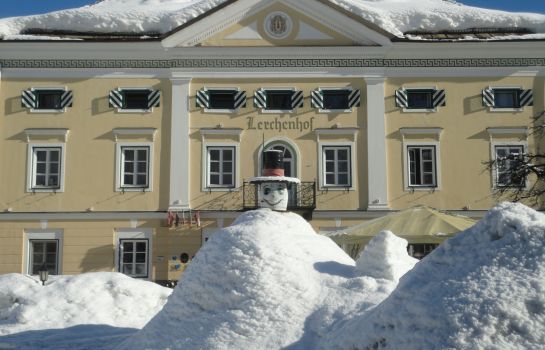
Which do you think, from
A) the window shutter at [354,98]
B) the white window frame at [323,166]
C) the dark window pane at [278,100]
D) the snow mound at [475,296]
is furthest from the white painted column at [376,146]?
the snow mound at [475,296]

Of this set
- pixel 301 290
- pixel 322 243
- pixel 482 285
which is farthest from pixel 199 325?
pixel 482 285

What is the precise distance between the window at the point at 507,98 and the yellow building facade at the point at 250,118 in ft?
0.10

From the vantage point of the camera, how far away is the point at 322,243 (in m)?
4.88

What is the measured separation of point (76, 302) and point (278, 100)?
16373 mm

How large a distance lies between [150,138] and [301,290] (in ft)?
59.9

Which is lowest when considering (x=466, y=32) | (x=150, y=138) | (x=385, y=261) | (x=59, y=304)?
(x=59, y=304)

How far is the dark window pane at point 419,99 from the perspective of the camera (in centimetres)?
2212

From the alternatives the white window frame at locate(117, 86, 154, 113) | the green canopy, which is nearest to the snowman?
the green canopy

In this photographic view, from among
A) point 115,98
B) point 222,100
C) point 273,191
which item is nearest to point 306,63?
point 222,100

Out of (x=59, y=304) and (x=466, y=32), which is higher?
(x=466, y=32)

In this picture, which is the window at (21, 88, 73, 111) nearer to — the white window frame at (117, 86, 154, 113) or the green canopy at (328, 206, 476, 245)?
the white window frame at (117, 86, 154, 113)

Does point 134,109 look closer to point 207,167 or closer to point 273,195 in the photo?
point 207,167

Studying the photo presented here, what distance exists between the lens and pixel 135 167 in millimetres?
21844

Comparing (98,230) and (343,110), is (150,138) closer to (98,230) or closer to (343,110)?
(98,230)
